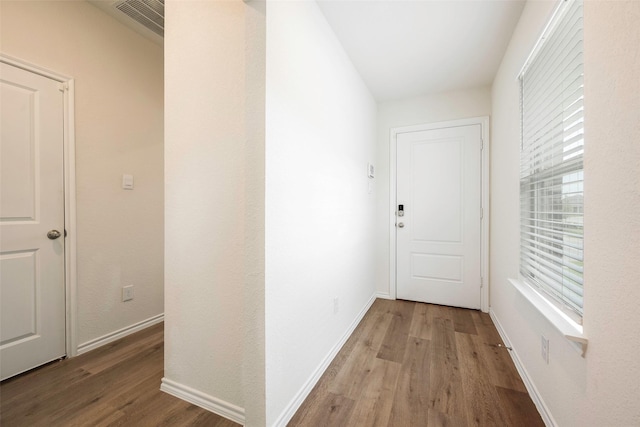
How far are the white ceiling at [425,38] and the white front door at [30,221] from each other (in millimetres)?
2065

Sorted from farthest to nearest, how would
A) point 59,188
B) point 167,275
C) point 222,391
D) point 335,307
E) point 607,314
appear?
point 335,307
point 59,188
point 167,275
point 222,391
point 607,314

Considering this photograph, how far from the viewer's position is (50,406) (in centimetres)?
143

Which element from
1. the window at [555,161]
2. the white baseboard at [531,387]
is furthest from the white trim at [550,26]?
the white baseboard at [531,387]

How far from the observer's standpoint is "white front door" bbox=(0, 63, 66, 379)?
163 cm

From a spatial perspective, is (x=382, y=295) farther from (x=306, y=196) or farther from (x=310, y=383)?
(x=306, y=196)

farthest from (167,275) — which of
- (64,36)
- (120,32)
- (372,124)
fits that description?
(372,124)

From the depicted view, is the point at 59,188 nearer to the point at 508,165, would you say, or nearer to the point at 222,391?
the point at 222,391

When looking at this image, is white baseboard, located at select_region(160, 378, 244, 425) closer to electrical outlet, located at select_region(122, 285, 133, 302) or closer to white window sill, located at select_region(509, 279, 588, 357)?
electrical outlet, located at select_region(122, 285, 133, 302)

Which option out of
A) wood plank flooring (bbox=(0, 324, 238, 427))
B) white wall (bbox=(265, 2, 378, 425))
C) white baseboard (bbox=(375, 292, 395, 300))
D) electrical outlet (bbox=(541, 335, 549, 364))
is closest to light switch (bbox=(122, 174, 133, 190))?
wood plank flooring (bbox=(0, 324, 238, 427))

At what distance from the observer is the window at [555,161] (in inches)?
45.2

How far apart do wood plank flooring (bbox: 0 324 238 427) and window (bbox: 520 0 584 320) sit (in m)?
1.86

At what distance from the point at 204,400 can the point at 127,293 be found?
1346mm

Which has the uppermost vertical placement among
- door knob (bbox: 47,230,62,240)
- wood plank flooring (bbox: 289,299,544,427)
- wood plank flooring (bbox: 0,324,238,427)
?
door knob (bbox: 47,230,62,240)

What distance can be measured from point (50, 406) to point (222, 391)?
962mm
